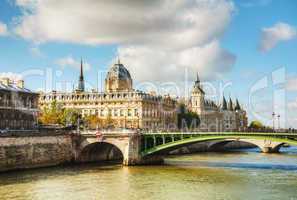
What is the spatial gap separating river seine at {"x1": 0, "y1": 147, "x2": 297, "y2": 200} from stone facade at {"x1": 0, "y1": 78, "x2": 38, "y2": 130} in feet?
34.7

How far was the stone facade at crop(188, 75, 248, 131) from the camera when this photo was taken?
148 metres

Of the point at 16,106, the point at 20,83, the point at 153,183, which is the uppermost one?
the point at 20,83

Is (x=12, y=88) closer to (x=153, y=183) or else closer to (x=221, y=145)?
(x=153, y=183)

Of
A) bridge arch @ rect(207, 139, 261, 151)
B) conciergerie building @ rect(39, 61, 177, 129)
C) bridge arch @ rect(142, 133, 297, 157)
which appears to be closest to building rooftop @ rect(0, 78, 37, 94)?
bridge arch @ rect(142, 133, 297, 157)

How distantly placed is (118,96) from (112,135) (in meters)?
42.7

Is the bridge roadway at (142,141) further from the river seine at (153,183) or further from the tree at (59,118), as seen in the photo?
the tree at (59,118)

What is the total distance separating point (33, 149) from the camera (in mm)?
50156

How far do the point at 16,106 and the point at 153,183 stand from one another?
84.5 feet

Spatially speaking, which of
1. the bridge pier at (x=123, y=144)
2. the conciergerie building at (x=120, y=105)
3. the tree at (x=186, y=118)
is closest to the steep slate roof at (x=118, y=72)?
the conciergerie building at (x=120, y=105)

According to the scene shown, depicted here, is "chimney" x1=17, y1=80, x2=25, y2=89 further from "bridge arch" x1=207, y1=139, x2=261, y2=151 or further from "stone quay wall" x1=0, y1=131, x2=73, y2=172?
"bridge arch" x1=207, y1=139, x2=261, y2=151

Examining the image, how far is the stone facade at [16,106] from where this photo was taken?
2176 inches

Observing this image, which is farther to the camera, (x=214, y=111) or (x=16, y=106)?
(x=214, y=111)

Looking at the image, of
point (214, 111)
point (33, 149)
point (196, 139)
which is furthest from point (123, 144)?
point (214, 111)

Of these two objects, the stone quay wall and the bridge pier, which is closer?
the stone quay wall
